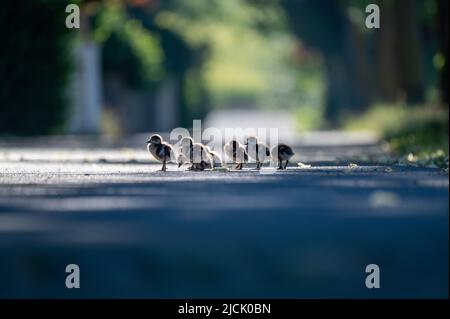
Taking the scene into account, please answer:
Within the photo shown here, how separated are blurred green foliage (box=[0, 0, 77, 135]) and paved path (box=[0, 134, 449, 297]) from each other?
24.5 m

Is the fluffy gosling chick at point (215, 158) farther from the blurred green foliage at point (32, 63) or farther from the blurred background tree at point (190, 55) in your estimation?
the blurred green foliage at point (32, 63)

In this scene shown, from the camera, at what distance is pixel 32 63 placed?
43.9 metres

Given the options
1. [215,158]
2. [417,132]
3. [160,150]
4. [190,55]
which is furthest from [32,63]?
[190,55]

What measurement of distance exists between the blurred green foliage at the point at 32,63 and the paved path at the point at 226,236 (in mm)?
24478

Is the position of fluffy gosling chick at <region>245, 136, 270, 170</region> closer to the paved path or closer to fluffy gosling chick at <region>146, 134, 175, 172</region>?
fluffy gosling chick at <region>146, 134, 175, 172</region>

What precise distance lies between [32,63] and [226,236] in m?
32.5

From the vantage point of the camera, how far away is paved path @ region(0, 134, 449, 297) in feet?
34.1

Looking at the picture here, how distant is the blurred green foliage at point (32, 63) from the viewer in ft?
142

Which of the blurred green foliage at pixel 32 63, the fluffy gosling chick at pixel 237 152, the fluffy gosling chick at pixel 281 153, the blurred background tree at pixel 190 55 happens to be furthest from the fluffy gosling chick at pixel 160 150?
the blurred green foliage at pixel 32 63

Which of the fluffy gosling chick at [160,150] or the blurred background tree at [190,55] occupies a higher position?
the blurred background tree at [190,55]

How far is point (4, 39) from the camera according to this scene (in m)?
43.2

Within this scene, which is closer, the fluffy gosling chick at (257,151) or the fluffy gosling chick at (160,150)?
the fluffy gosling chick at (160,150)
